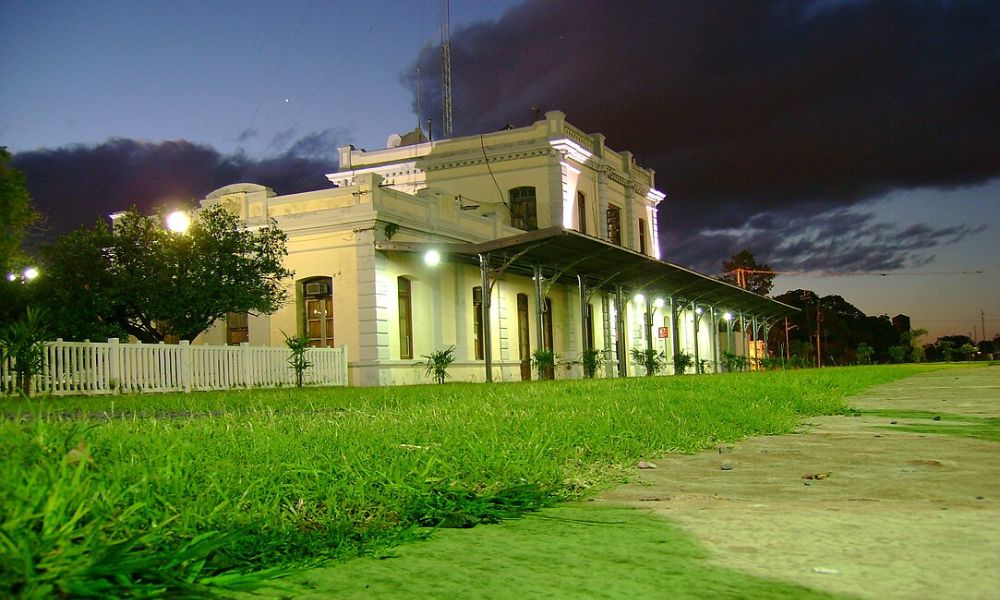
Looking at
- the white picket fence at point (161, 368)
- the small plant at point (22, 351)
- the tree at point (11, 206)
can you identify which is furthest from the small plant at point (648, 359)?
the tree at point (11, 206)

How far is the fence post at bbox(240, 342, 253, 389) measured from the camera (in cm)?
1727

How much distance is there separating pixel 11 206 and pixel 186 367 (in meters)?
19.2

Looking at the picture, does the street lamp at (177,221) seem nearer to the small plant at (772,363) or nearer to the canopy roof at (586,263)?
the canopy roof at (586,263)

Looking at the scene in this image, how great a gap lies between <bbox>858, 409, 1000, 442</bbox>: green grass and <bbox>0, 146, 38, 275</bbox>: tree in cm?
2919

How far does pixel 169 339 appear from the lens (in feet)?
71.3

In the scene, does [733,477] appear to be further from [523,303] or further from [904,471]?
[523,303]

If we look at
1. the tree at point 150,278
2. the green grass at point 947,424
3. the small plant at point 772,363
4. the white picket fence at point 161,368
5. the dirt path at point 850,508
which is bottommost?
the small plant at point 772,363

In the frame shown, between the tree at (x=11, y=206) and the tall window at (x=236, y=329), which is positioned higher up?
the tree at (x=11, y=206)

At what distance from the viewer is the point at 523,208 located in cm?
3206

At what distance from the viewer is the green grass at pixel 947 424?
219 inches

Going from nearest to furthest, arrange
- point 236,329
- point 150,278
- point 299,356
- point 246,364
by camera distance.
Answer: point 246,364, point 299,356, point 150,278, point 236,329

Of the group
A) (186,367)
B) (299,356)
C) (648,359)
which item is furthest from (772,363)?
(186,367)

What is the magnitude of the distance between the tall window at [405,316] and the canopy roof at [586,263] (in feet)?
4.61

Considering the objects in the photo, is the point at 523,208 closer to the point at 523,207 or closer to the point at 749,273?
the point at 523,207
